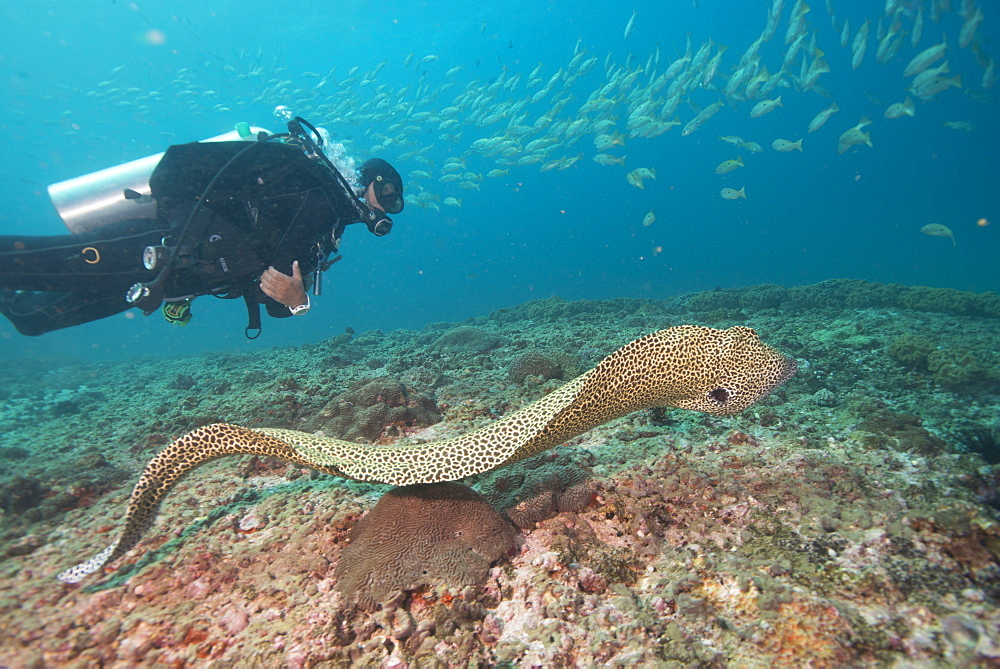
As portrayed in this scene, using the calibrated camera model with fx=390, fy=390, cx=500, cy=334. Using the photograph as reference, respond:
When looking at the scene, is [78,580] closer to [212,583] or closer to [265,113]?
[212,583]

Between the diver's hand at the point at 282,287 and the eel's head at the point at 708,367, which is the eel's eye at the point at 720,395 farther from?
the diver's hand at the point at 282,287

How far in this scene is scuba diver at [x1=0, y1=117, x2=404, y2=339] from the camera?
441 cm

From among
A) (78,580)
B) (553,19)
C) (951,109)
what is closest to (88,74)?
(553,19)

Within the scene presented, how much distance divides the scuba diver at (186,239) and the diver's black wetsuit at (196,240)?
1 cm

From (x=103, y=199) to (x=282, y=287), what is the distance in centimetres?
253

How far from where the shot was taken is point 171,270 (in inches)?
173

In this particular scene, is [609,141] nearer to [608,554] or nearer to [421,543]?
[608,554]

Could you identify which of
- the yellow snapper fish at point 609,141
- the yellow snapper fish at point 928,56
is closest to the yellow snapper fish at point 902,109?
A: the yellow snapper fish at point 928,56

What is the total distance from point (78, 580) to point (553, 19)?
9536 cm

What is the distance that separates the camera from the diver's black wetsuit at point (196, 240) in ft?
14.5

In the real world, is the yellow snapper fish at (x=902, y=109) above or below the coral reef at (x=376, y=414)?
above

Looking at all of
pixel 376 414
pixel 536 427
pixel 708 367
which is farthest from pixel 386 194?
pixel 708 367

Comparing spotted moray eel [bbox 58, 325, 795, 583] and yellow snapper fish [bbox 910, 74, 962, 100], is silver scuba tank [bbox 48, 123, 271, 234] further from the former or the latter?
yellow snapper fish [bbox 910, 74, 962, 100]

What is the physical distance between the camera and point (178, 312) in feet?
17.4
